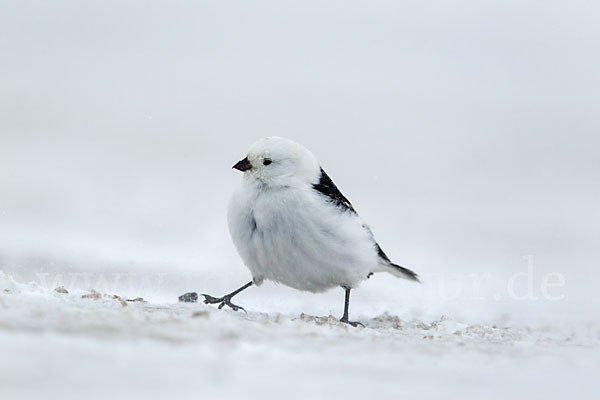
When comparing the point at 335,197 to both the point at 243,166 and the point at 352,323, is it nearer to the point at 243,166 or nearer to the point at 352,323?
the point at 243,166

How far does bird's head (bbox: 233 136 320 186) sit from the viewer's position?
229 inches

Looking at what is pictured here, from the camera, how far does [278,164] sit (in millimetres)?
5883

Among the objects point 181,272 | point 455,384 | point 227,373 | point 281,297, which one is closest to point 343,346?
point 455,384

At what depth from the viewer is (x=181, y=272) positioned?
7.51 metres

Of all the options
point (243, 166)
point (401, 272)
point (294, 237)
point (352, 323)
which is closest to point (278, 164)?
point (243, 166)

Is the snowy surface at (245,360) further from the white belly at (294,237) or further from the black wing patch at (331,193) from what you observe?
the black wing patch at (331,193)

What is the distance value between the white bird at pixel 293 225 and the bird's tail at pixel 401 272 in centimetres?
59

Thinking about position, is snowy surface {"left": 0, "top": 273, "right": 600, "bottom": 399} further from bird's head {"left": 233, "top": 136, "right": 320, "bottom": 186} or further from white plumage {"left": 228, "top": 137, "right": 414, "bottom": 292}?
bird's head {"left": 233, "top": 136, "right": 320, "bottom": 186}

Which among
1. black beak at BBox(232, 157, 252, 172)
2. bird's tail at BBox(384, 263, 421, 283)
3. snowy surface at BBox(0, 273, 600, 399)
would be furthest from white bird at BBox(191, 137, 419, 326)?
snowy surface at BBox(0, 273, 600, 399)

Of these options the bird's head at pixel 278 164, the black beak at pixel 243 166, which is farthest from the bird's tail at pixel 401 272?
the black beak at pixel 243 166

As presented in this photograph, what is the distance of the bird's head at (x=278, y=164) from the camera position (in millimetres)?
5812

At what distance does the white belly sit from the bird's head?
0.12 m

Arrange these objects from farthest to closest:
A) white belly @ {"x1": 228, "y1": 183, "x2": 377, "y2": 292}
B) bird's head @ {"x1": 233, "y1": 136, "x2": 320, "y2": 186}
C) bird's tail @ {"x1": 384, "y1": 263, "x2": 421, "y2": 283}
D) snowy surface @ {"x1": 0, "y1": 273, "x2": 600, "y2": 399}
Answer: bird's tail @ {"x1": 384, "y1": 263, "x2": 421, "y2": 283} → bird's head @ {"x1": 233, "y1": 136, "x2": 320, "y2": 186} → white belly @ {"x1": 228, "y1": 183, "x2": 377, "y2": 292} → snowy surface @ {"x1": 0, "y1": 273, "x2": 600, "y2": 399}

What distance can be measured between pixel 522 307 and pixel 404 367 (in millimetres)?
4117
